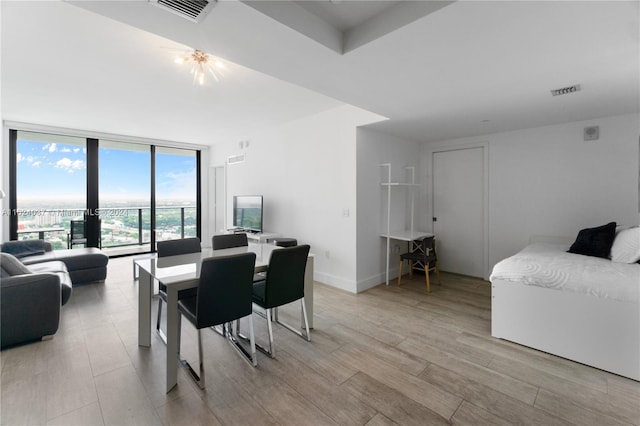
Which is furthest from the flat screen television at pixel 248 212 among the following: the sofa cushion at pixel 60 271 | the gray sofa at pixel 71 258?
the sofa cushion at pixel 60 271

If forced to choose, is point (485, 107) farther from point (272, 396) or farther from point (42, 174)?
point (42, 174)

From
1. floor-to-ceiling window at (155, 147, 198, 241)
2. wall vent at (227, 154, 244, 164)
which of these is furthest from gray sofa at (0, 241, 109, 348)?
floor-to-ceiling window at (155, 147, 198, 241)

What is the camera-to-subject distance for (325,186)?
14.3 ft

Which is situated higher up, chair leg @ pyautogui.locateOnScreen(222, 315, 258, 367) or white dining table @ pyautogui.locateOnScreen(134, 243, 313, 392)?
white dining table @ pyautogui.locateOnScreen(134, 243, 313, 392)

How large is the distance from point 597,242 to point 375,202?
252 cm

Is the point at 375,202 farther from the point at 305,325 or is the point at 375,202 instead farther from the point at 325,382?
the point at 325,382

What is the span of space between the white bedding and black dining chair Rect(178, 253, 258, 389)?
93.5 inches

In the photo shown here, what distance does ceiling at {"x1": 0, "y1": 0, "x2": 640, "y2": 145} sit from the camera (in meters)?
1.59

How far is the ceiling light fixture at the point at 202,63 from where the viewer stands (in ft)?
8.63

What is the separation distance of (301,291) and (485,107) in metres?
2.85

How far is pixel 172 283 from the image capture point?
1874 millimetres

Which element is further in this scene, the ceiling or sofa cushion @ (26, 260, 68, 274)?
sofa cushion @ (26, 260, 68, 274)

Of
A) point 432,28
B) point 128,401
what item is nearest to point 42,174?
point 128,401

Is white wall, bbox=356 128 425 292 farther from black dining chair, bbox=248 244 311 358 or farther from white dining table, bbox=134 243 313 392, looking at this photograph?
black dining chair, bbox=248 244 311 358
